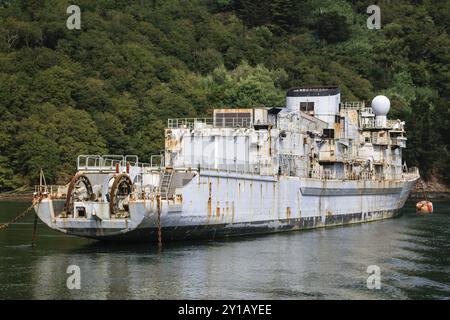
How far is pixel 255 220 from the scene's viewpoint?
212 feet

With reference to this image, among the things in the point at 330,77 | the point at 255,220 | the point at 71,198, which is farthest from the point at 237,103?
the point at 71,198

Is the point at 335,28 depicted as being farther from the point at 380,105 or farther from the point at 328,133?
the point at 328,133

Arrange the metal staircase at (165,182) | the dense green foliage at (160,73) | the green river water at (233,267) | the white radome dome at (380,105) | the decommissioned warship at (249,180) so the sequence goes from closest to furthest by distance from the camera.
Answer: the green river water at (233,267) < the decommissioned warship at (249,180) < the metal staircase at (165,182) < the white radome dome at (380,105) < the dense green foliage at (160,73)

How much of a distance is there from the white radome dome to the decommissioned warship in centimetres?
12

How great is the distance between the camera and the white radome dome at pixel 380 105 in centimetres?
9012

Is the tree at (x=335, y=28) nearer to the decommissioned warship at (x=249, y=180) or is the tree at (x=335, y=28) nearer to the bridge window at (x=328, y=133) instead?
the decommissioned warship at (x=249, y=180)

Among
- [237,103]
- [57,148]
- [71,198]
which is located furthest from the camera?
[237,103]

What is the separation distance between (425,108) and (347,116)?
215 feet

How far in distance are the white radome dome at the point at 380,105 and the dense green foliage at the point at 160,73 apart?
1810 inches

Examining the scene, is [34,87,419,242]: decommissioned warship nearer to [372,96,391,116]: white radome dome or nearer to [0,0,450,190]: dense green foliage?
[372,96,391,116]: white radome dome

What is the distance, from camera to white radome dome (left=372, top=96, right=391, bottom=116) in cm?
9012

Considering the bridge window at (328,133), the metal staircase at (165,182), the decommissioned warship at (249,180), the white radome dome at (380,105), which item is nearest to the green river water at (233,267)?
the decommissioned warship at (249,180)

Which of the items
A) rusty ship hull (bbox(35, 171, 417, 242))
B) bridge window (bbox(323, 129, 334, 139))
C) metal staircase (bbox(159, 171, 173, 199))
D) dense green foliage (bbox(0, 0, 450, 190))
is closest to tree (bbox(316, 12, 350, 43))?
dense green foliage (bbox(0, 0, 450, 190))

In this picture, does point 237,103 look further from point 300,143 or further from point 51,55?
point 300,143
